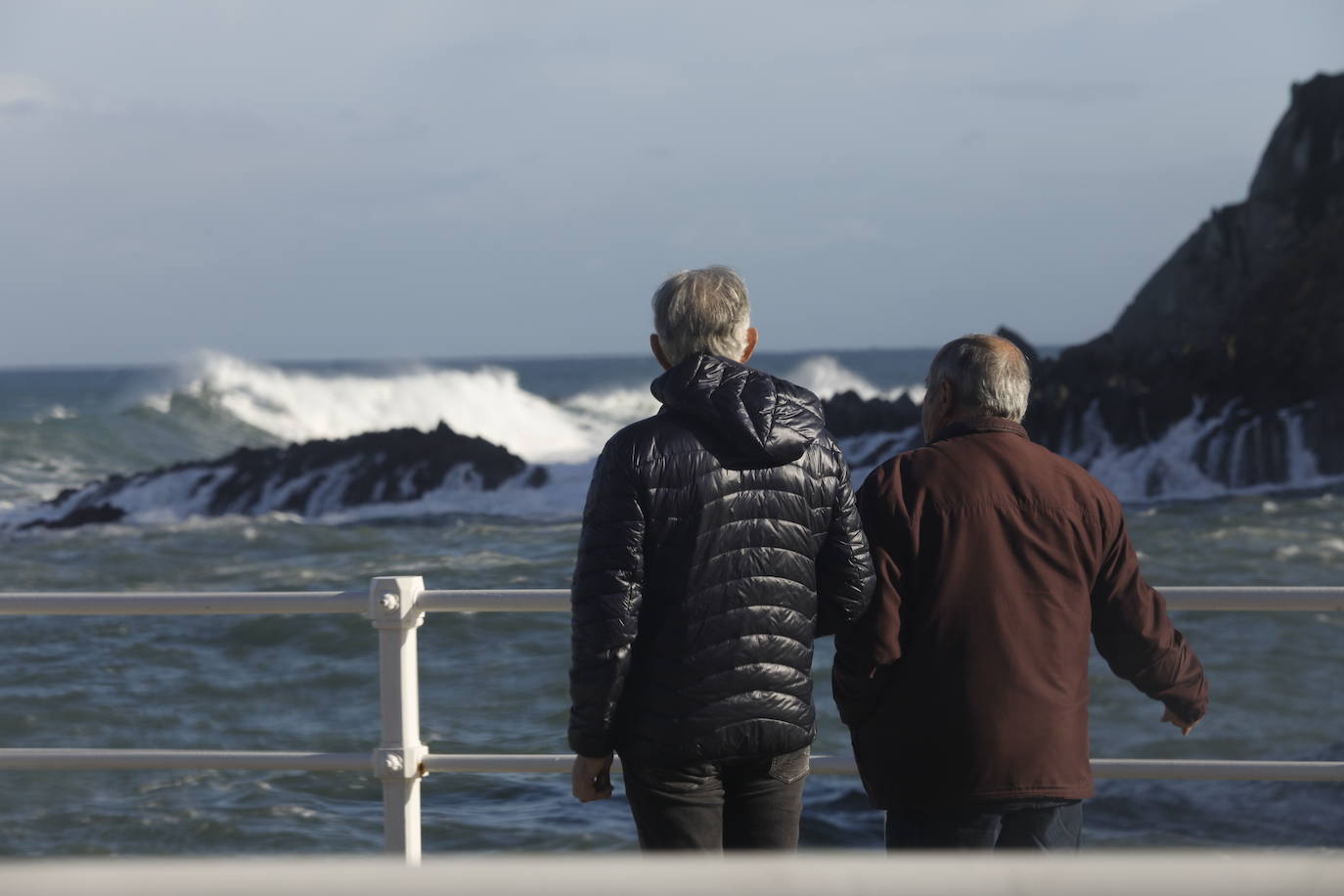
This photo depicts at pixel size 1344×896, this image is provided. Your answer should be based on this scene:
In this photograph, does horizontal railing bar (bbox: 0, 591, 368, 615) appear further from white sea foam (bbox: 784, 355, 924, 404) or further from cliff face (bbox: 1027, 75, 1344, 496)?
white sea foam (bbox: 784, 355, 924, 404)

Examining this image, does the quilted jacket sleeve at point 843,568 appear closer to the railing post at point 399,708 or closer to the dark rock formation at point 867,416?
the railing post at point 399,708

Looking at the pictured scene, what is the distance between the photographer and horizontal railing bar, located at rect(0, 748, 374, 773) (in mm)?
3539

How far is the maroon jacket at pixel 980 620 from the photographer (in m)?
2.64

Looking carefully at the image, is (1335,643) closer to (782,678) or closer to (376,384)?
(782,678)

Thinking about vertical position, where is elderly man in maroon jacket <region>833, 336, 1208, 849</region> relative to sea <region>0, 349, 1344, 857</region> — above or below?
above

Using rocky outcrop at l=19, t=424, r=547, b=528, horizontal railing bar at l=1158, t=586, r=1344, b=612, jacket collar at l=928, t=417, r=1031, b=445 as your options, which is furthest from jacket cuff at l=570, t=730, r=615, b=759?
rocky outcrop at l=19, t=424, r=547, b=528

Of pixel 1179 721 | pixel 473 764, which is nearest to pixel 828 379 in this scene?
pixel 473 764

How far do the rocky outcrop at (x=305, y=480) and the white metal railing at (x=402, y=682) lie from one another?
→ 18.4 metres

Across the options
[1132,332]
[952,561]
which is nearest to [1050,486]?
[952,561]

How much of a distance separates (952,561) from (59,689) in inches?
359

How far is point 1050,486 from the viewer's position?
2693 millimetres

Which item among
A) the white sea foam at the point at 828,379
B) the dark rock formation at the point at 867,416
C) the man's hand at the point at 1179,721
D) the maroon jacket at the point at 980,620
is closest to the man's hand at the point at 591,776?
the maroon jacket at the point at 980,620

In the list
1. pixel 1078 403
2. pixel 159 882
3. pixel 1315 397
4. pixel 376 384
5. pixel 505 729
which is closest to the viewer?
pixel 159 882

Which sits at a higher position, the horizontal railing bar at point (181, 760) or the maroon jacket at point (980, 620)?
the maroon jacket at point (980, 620)
